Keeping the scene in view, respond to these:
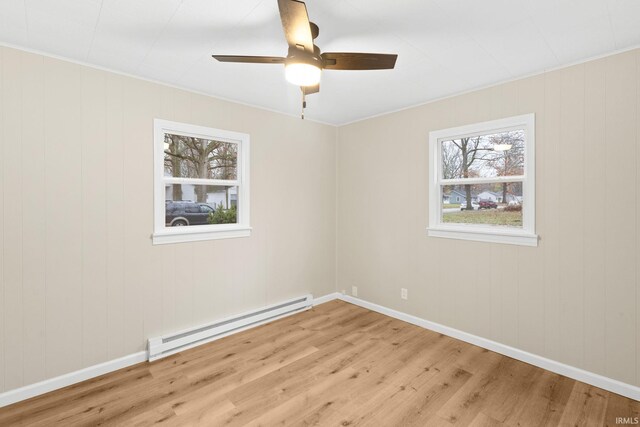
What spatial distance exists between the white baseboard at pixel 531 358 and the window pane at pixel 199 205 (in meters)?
2.28

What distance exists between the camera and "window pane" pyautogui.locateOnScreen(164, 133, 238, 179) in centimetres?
303

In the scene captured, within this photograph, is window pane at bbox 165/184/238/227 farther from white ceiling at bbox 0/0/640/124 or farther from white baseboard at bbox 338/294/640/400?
white baseboard at bbox 338/294/640/400

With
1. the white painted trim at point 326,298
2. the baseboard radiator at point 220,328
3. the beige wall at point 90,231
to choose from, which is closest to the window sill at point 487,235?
the white painted trim at point 326,298

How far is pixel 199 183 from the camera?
3180mm

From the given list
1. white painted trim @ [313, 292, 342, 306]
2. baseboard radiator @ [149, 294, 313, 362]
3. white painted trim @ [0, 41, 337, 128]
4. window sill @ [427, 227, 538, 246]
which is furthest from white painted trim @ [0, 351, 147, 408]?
window sill @ [427, 227, 538, 246]

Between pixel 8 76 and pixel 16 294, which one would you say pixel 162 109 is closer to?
pixel 8 76

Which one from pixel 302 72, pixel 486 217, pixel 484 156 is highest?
pixel 302 72

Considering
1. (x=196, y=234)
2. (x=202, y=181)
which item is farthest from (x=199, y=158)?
(x=196, y=234)

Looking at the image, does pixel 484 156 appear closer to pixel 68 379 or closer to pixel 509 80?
pixel 509 80

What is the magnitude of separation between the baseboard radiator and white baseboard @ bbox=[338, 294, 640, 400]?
1.14 metres

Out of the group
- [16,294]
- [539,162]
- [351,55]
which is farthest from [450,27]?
[16,294]

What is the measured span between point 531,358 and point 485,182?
5.43ft

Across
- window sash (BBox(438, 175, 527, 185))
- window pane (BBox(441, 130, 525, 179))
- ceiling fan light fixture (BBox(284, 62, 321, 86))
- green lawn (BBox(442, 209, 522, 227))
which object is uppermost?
ceiling fan light fixture (BBox(284, 62, 321, 86))

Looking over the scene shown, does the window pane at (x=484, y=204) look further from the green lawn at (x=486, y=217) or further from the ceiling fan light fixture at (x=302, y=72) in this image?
the ceiling fan light fixture at (x=302, y=72)
